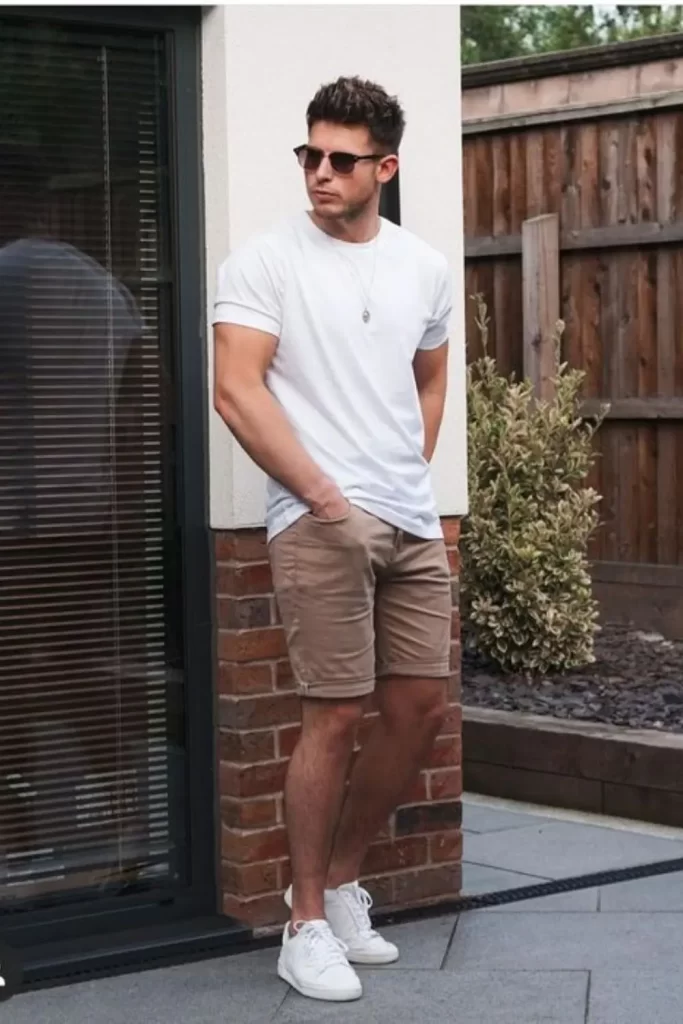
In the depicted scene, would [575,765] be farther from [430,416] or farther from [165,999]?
[165,999]

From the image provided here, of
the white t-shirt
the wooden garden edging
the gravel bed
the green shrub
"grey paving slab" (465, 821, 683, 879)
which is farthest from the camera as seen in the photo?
the green shrub

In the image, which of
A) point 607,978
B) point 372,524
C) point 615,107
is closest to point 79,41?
point 372,524

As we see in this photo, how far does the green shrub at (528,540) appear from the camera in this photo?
7.14m

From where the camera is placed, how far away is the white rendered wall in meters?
4.50

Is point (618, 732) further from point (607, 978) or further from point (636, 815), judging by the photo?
point (607, 978)

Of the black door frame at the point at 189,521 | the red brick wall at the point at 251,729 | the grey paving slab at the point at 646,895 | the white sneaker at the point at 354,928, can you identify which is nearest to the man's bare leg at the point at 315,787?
the white sneaker at the point at 354,928

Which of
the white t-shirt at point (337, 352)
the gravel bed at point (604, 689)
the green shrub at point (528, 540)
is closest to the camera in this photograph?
the white t-shirt at point (337, 352)

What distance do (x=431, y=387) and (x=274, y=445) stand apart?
66cm

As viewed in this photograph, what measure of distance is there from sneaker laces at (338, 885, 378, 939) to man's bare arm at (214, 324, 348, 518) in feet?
3.18

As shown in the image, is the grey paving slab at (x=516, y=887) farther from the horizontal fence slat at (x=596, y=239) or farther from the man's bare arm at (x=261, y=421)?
the horizontal fence slat at (x=596, y=239)

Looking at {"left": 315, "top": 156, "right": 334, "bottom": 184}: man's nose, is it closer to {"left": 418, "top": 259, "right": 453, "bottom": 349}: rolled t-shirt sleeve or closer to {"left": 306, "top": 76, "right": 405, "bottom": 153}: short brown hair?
{"left": 306, "top": 76, "right": 405, "bottom": 153}: short brown hair

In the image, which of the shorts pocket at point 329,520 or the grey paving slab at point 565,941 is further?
the grey paving slab at point 565,941

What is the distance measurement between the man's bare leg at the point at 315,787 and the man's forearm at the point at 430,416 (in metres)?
0.68

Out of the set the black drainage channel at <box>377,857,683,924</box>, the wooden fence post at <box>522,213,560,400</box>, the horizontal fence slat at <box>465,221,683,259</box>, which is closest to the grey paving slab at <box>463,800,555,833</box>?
the black drainage channel at <box>377,857,683,924</box>
